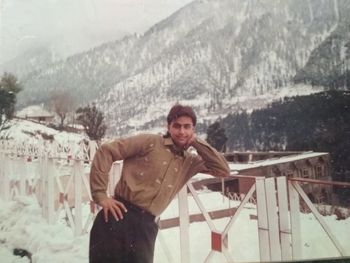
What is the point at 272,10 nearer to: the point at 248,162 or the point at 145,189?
the point at 248,162

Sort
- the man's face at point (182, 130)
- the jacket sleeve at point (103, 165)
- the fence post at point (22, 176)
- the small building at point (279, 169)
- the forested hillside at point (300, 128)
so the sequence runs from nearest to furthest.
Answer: the jacket sleeve at point (103, 165)
the man's face at point (182, 130)
the small building at point (279, 169)
the forested hillside at point (300, 128)
the fence post at point (22, 176)

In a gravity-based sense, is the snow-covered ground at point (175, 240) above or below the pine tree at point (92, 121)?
below

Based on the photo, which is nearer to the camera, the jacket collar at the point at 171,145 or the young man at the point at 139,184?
the young man at the point at 139,184

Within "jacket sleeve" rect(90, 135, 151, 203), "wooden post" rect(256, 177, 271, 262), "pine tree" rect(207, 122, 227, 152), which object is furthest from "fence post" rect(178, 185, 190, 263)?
"jacket sleeve" rect(90, 135, 151, 203)

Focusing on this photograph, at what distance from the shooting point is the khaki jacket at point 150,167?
2150 mm

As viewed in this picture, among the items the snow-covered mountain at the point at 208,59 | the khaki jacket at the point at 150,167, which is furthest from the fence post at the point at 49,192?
the khaki jacket at the point at 150,167

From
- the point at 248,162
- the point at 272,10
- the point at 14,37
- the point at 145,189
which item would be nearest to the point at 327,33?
the point at 272,10

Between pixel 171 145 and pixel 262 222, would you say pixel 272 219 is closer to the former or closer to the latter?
pixel 262 222

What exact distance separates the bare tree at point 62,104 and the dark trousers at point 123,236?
0.97m

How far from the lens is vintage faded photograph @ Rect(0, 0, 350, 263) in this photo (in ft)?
9.20

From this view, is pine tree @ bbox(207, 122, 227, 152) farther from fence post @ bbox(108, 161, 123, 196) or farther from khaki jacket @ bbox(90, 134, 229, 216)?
fence post @ bbox(108, 161, 123, 196)

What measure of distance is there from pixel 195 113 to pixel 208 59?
53 cm

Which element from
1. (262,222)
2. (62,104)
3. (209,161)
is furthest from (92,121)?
(262,222)

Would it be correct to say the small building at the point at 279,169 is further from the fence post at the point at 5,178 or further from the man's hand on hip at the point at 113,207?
the fence post at the point at 5,178
